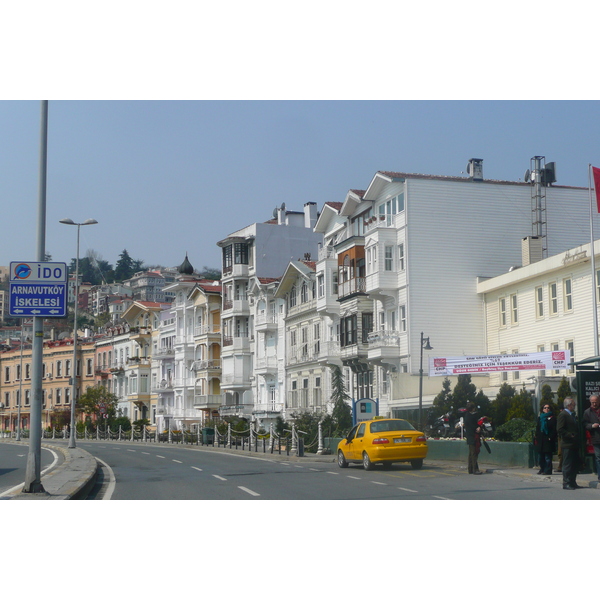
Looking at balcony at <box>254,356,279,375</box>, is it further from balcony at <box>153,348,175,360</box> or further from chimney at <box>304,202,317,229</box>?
balcony at <box>153,348,175,360</box>

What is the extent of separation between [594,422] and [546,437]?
12.3 feet

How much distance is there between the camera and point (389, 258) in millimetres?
46812

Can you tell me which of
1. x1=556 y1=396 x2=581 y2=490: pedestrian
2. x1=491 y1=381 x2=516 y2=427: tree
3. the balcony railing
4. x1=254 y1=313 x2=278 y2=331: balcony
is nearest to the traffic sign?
x1=556 y1=396 x2=581 y2=490: pedestrian

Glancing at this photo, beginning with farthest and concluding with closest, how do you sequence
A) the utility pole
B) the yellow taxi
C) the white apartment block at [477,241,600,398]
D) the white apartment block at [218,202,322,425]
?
the white apartment block at [218,202,322,425]
the white apartment block at [477,241,600,398]
the yellow taxi
the utility pole

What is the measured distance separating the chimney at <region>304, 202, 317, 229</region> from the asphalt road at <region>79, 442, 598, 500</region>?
47.3 m

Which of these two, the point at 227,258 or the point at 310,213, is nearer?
the point at 227,258

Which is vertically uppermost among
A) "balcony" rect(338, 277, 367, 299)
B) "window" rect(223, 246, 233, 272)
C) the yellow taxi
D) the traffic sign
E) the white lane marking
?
"window" rect(223, 246, 233, 272)

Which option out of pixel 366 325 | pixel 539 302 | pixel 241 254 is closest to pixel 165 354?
pixel 241 254

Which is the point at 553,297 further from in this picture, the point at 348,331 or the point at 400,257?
the point at 348,331

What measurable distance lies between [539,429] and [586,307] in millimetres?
17859

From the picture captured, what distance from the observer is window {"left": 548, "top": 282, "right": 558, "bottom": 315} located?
130 ft

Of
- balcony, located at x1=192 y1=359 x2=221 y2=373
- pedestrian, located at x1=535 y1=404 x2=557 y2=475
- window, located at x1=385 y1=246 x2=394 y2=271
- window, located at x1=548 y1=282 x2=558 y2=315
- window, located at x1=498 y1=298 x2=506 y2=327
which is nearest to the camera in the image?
pedestrian, located at x1=535 y1=404 x2=557 y2=475

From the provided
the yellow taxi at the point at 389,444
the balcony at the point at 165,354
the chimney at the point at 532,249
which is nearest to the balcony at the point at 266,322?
the balcony at the point at 165,354

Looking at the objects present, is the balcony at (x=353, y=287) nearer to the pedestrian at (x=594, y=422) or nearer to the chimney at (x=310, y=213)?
the chimney at (x=310, y=213)
